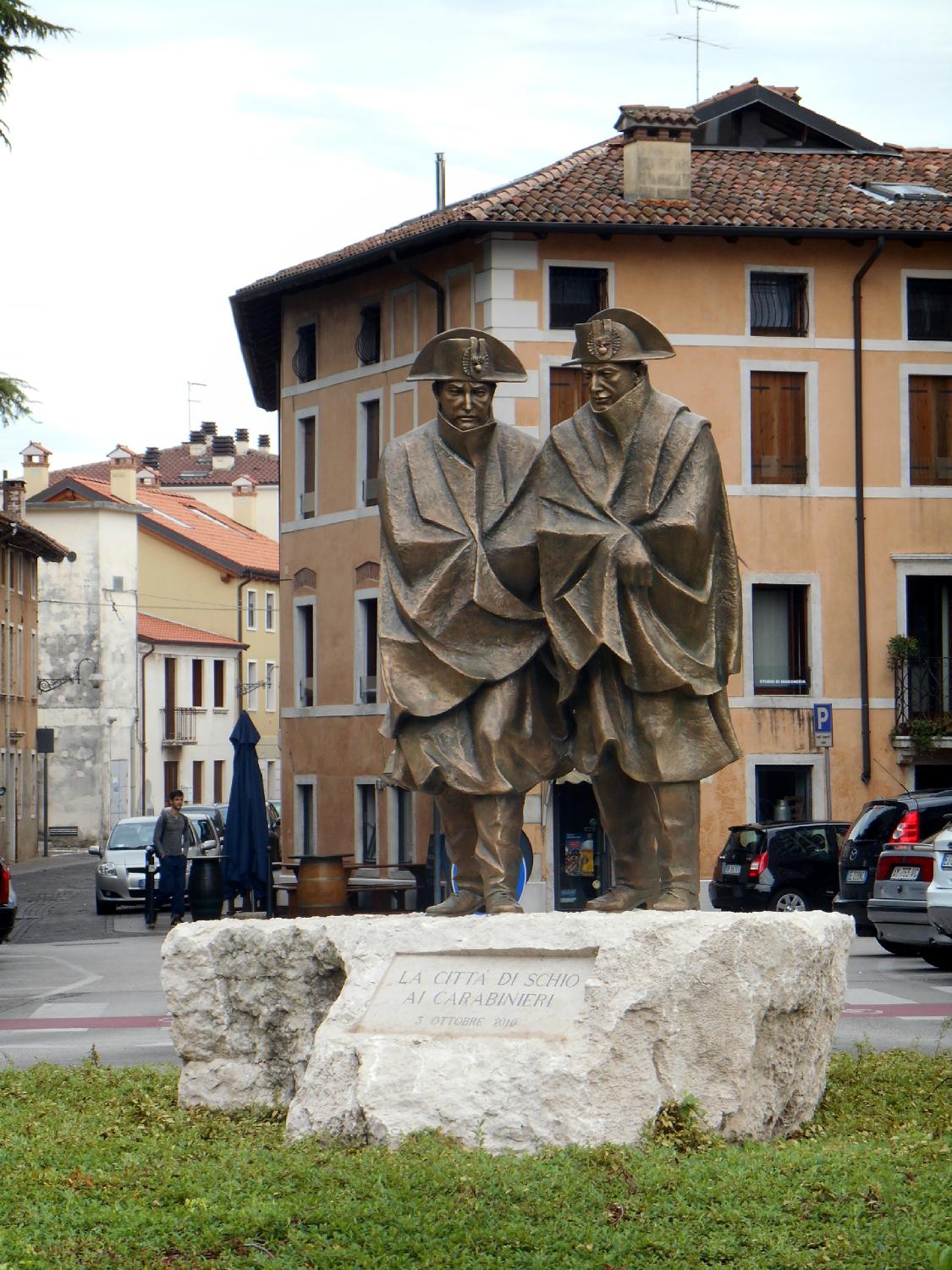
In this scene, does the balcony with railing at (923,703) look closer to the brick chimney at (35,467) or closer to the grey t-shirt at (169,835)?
the grey t-shirt at (169,835)

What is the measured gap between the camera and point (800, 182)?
36.8 meters

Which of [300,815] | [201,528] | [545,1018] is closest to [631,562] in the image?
[545,1018]

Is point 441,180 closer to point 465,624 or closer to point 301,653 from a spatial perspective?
point 301,653

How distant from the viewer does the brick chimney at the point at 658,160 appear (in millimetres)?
35000

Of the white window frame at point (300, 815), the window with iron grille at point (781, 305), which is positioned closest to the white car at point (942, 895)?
the window with iron grille at point (781, 305)

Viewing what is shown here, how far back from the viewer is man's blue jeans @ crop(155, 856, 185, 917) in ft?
101

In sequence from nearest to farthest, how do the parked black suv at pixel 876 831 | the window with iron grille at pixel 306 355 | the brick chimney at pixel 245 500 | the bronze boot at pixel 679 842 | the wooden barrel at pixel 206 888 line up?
the bronze boot at pixel 679 842 → the parked black suv at pixel 876 831 → the wooden barrel at pixel 206 888 → the window with iron grille at pixel 306 355 → the brick chimney at pixel 245 500

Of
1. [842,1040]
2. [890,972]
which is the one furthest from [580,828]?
[842,1040]

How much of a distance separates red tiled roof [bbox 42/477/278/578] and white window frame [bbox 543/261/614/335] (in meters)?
38.8

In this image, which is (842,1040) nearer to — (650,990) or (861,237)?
(650,990)

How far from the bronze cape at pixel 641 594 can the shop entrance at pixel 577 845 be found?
25.3 metres

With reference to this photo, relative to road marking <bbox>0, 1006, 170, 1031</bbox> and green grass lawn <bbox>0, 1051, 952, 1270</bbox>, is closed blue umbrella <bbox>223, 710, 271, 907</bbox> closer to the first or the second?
road marking <bbox>0, 1006, 170, 1031</bbox>

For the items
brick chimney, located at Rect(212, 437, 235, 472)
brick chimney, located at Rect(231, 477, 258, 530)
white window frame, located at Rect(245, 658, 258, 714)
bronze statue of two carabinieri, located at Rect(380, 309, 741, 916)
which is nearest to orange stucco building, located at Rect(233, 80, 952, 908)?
bronze statue of two carabinieri, located at Rect(380, 309, 741, 916)

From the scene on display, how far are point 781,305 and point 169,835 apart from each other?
1303 cm
